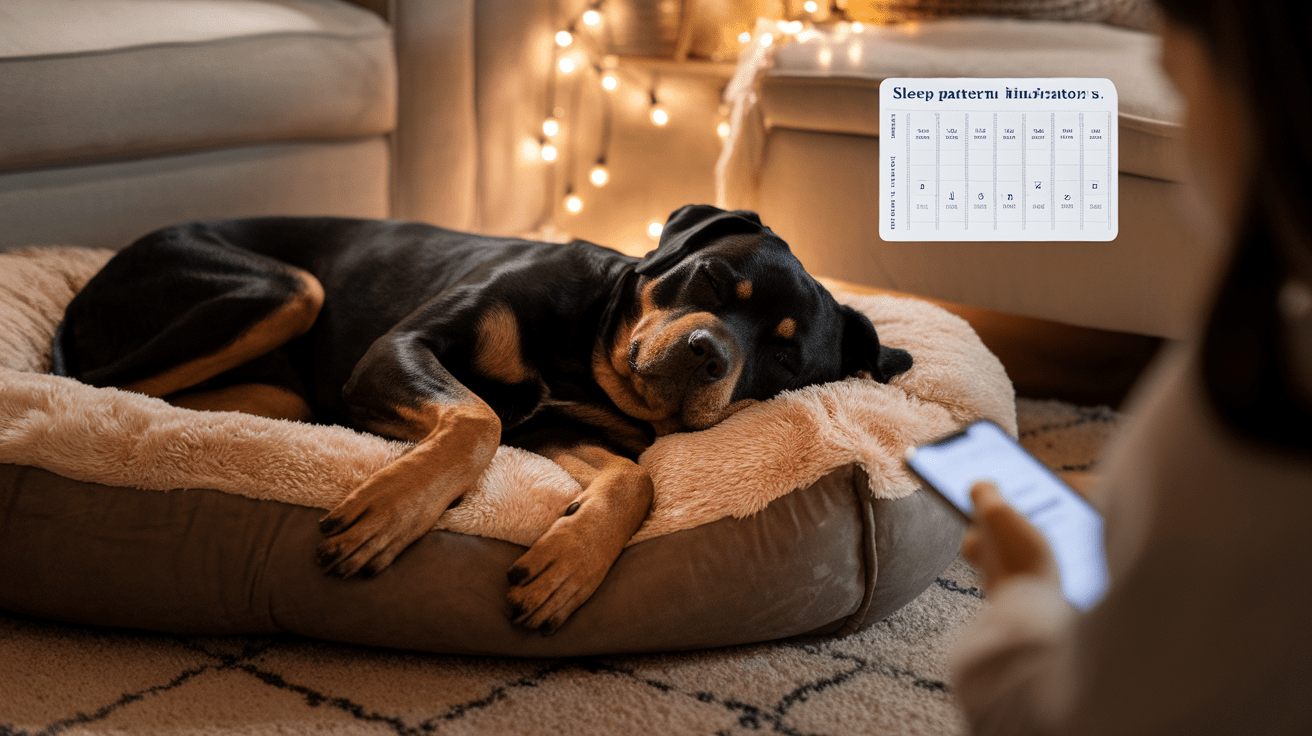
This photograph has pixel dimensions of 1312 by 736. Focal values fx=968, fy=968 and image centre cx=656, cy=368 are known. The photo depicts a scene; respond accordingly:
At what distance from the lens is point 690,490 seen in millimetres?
1619

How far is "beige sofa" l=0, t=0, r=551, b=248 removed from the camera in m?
2.40

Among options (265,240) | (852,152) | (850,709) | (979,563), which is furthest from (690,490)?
(852,152)

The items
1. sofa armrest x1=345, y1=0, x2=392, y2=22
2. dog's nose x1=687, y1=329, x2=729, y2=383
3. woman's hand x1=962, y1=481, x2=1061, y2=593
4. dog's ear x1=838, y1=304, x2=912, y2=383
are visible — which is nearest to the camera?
woman's hand x1=962, y1=481, x2=1061, y2=593

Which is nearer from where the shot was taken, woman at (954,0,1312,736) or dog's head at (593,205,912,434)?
woman at (954,0,1312,736)

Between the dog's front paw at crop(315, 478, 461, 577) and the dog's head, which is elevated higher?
the dog's head

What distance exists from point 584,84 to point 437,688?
297 cm

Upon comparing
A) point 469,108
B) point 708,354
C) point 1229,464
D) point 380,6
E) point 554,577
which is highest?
point 380,6

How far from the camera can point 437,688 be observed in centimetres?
139

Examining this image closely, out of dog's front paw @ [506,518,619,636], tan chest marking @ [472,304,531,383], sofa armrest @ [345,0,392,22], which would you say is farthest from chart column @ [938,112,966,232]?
sofa armrest @ [345,0,392,22]

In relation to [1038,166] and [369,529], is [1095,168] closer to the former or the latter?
[1038,166]

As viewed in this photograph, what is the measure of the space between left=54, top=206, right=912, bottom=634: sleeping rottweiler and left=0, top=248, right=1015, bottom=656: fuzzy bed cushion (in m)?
0.05

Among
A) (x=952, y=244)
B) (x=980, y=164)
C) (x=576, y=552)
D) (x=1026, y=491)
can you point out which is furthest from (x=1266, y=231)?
(x=952, y=244)

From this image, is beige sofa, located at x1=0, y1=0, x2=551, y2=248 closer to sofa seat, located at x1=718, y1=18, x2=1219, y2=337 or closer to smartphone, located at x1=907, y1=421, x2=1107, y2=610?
sofa seat, located at x1=718, y1=18, x2=1219, y2=337

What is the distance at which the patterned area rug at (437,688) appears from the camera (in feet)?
4.22
